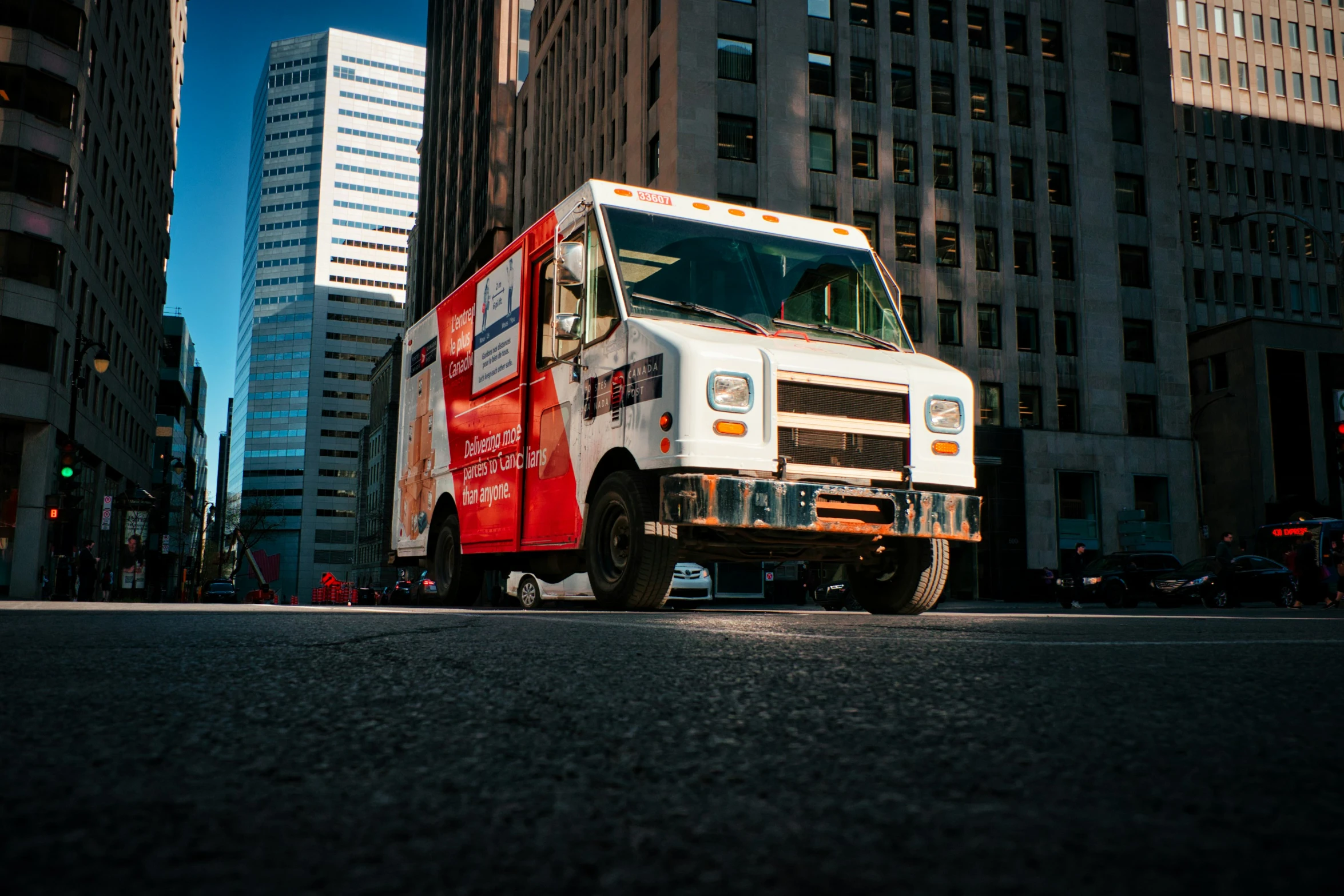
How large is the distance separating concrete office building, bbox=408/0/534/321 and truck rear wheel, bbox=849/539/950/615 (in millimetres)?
52320

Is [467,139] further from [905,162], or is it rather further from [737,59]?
[905,162]

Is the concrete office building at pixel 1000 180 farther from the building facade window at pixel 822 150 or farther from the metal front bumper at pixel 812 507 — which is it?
the metal front bumper at pixel 812 507

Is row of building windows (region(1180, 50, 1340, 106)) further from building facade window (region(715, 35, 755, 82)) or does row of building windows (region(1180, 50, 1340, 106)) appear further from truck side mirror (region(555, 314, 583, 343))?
truck side mirror (region(555, 314, 583, 343))

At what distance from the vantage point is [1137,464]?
40.5m

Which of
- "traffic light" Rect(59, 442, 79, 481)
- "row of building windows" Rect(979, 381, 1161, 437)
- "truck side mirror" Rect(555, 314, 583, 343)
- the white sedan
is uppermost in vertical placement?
"row of building windows" Rect(979, 381, 1161, 437)

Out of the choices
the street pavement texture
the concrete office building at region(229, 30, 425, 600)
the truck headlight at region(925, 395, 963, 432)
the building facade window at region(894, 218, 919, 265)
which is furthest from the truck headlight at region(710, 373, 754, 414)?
the concrete office building at region(229, 30, 425, 600)

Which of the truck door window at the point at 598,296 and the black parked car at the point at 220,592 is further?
the black parked car at the point at 220,592

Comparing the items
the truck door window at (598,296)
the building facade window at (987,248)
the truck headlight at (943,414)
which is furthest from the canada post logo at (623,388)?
the building facade window at (987,248)

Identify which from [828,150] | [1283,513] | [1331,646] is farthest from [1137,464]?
[1331,646]

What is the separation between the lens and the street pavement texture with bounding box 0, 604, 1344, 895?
109cm

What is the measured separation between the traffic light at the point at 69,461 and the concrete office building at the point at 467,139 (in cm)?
3658

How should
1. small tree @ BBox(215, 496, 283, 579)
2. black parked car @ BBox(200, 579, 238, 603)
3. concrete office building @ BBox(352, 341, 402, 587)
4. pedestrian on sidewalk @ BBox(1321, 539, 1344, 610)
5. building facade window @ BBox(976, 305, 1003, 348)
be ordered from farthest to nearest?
concrete office building @ BBox(352, 341, 402, 587), small tree @ BBox(215, 496, 283, 579), black parked car @ BBox(200, 579, 238, 603), building facade window @ BBox(976, 305, 1003, 348), pedestrian on sidewalk @ BBox(1321, 539, 1344, 610)

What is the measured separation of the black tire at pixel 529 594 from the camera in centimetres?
1692

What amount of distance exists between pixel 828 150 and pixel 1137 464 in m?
16.2
